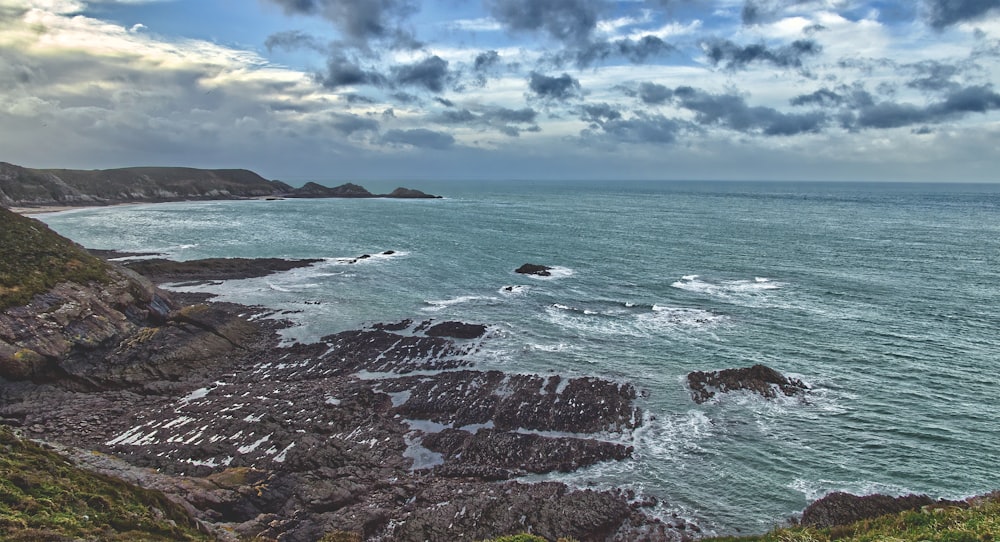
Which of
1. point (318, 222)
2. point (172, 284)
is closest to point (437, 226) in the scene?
point (318, 222)

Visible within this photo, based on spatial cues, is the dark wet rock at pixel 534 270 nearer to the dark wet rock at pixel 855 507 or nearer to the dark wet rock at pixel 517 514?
the dark wet rock at pixel 517 514

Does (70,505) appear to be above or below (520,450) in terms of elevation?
above

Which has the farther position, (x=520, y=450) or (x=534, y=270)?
(x=534, y=270)

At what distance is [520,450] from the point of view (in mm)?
30141

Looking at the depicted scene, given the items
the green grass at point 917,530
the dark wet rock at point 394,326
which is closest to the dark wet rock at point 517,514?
the green grass at point 917,530

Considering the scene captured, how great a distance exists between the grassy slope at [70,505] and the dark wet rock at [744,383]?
31260 millimetres

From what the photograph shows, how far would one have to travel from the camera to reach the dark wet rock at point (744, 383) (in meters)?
37.3

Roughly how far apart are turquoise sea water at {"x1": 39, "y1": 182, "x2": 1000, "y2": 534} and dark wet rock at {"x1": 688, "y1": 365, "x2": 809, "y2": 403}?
3.51 feet

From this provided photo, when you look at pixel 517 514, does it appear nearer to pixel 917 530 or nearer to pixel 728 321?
pixel 917 530

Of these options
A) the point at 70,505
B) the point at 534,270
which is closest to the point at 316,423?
the point at 70,505

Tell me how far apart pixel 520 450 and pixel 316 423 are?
1273 centimetres

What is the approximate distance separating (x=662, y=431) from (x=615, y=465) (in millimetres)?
5302

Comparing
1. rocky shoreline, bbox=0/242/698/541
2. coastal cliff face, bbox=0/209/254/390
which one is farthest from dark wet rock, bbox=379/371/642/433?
coastal cliff face, bbox=0/209/254/390

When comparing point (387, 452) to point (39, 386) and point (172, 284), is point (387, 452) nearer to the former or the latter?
point (39, 386)
